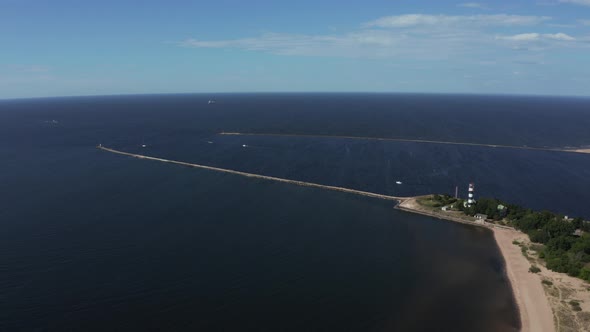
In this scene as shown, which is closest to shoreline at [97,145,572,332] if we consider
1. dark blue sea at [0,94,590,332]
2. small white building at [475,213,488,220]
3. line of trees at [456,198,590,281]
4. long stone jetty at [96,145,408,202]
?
long stone jetty at [96,145,408,202]

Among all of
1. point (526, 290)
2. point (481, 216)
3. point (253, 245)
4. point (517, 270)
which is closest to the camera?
point (526, 290)

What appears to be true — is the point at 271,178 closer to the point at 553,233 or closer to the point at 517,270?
the point at 517,270

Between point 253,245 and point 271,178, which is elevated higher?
point 271,178

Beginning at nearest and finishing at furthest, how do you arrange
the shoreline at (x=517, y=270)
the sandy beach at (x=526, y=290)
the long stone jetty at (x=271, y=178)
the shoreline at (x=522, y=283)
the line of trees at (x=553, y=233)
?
the sandy beach at (x=526, y=290) → the shoreline at (x=522, y=283) → the shoreline at (x=517, y=270) → the line of trees at (x=553, y=233) → the long stone jetty at (x=271, y=178)

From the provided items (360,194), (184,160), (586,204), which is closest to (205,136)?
(184,160)

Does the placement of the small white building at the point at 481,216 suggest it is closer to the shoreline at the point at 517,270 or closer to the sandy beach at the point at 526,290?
the shoreline at the point at 517,270

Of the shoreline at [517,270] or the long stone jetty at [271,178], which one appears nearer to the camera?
the shoreline at [517,270]

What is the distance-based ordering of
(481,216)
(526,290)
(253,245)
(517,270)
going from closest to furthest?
(526,290) → (517,270) → (253,245) → (481,216)

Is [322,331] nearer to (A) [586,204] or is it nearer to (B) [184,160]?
(A) [586,204]

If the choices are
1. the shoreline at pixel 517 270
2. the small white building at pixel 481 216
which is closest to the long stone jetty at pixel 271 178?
the shoreline at pixel 517 270

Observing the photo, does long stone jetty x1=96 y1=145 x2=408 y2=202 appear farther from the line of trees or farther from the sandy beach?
the sandy beach

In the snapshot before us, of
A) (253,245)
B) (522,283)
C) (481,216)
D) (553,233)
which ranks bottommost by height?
(522,283)

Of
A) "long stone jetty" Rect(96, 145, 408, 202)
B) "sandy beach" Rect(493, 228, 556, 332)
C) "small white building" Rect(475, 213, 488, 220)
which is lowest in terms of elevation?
"sandy beach" Rect(493, 228, 556, 332)

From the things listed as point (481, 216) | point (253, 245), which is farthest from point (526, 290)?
point (253, 245)
